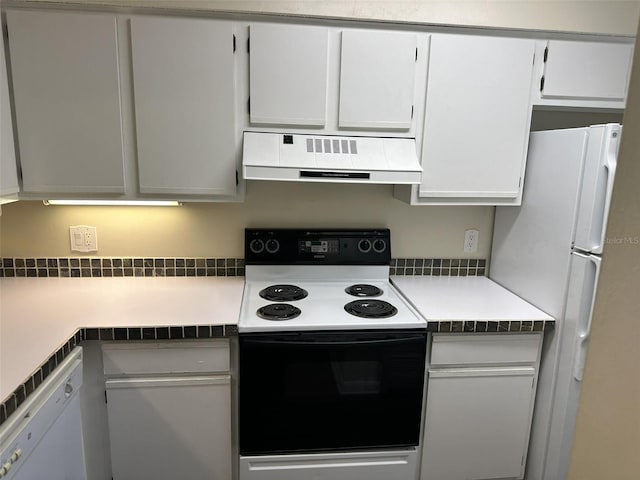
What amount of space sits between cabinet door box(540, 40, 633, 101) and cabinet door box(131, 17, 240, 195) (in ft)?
4.65

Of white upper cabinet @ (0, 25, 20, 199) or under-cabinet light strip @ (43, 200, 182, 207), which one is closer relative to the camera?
white upper cabinet @ (0, 25, 20, 199)

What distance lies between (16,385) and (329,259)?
1440mm

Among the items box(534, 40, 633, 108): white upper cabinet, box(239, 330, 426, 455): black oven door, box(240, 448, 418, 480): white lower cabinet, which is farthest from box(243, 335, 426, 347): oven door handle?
box(534, 40, 633, 108): white upper cabinet

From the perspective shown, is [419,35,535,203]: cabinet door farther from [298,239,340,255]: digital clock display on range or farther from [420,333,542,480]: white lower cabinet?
[420,333,542,480]: white lower cabinet

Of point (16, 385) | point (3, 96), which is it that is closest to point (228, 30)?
point (3, 96)

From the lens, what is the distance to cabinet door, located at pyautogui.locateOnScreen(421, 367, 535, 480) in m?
1.91

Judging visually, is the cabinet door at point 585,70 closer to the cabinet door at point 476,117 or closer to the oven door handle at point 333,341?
the cabinet door at point 476,117

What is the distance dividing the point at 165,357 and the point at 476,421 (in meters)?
1.36

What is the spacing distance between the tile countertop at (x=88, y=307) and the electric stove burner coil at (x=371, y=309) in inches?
19.8

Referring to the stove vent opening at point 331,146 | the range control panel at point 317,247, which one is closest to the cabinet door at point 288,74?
the stove vent opening at point 331,146

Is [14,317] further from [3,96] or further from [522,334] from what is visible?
[522,334]

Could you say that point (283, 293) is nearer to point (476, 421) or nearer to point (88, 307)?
point (88, 307)

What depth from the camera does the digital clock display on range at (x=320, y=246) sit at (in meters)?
2.28

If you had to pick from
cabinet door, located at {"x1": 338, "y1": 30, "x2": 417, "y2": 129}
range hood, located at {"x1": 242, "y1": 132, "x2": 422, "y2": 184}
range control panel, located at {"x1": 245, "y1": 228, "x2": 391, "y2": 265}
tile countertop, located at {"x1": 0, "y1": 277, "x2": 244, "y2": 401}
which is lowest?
tile countertop, located at {"x1": 0, "y1": 277, "x2": 244, "y2": 401}
